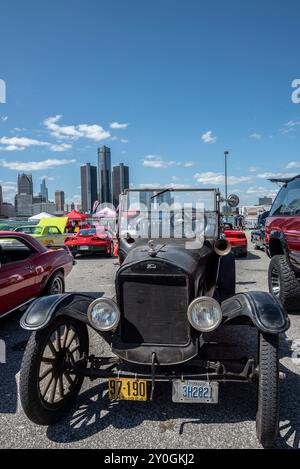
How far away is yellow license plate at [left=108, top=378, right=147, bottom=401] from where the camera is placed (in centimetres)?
260

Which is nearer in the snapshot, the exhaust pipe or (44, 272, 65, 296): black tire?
the exhaust pipe

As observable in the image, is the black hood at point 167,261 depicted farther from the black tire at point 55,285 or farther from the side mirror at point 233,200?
the black tire at point 55,285

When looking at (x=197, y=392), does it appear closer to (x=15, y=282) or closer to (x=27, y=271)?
(x=15, y=282)

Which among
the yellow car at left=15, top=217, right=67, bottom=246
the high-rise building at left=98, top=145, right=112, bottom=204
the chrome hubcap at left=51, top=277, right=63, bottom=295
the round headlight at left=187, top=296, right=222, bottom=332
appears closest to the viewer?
the round headlight at left=187, top=296, right=222, bottom=332

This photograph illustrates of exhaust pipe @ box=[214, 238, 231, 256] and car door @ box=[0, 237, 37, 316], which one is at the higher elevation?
exhaust pipe @ box=[214, 238, 231, 256]

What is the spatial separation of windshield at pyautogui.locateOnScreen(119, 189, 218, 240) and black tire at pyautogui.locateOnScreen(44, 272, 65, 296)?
2.14 m

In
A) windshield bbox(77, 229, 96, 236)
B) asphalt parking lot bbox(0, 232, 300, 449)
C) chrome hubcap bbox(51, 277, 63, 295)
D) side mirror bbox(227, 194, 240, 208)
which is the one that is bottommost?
asphalt parking lot bbox(0, 232, 300, 449)

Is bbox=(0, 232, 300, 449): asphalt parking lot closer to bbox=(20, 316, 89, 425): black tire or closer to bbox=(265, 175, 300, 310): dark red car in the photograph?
bbox=(20, 316, 89, 425): black tire

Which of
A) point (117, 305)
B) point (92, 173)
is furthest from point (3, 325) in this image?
point (92, 173)

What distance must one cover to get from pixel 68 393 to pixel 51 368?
0.28 meters

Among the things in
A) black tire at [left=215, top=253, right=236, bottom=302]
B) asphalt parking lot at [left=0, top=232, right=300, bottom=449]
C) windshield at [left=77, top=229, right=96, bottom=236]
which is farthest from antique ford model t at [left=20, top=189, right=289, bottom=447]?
windshield at [left=77, top=229, right=96, bottom=236]

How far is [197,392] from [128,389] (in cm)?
53

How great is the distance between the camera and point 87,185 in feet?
216
